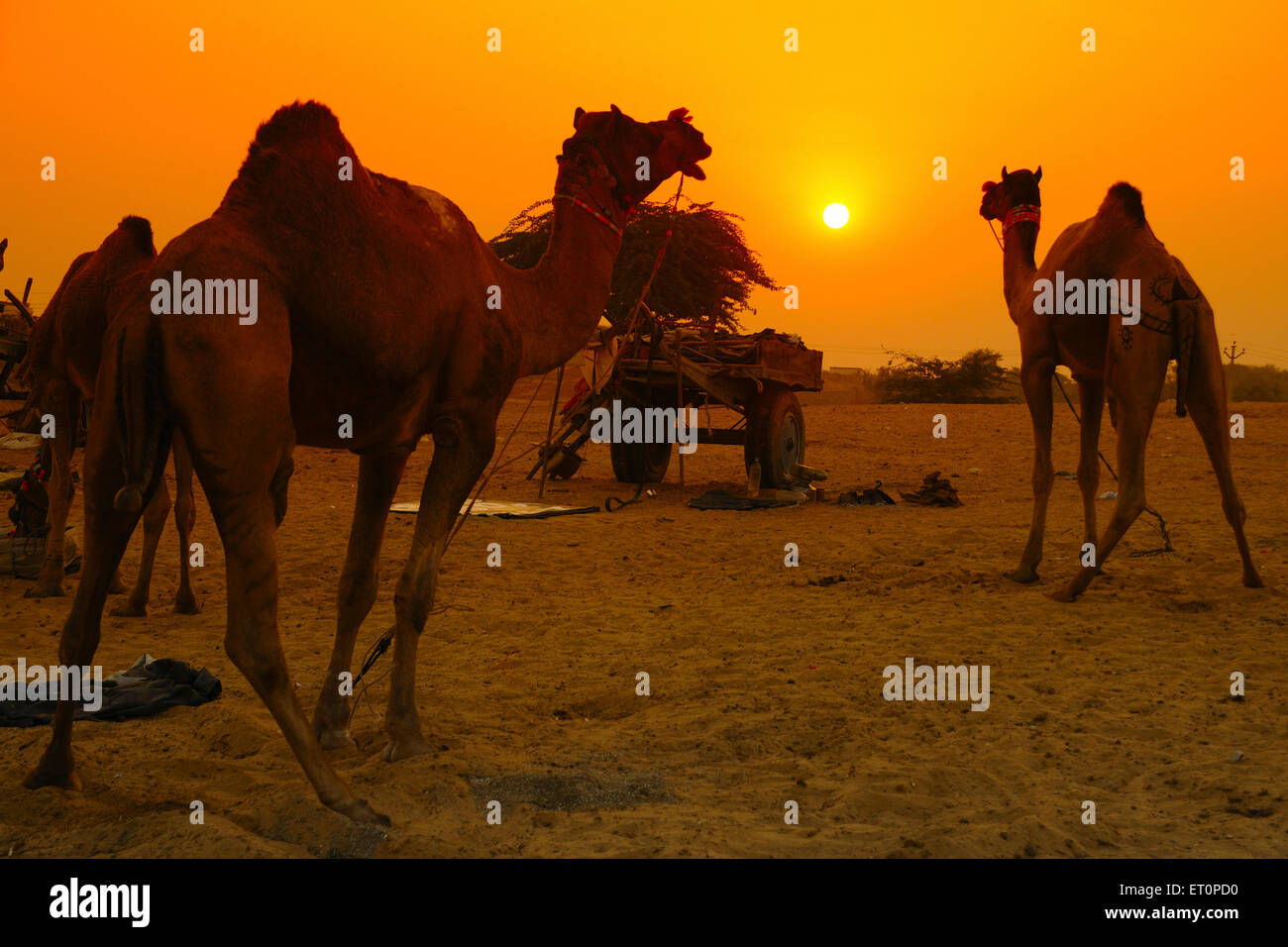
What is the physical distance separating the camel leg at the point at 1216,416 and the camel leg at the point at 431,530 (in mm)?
5320

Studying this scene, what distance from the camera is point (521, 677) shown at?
5.57m

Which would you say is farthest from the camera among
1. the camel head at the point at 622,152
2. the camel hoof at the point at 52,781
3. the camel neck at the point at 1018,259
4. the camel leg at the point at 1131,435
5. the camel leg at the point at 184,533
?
the camel neck at the point at 1018,259

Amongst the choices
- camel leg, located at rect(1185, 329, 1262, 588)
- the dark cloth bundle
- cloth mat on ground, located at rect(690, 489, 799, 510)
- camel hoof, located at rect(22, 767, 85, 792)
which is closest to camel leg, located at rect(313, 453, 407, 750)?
camel hoof, located at rect(22, 767, 85, 792)

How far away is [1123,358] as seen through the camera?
725cm

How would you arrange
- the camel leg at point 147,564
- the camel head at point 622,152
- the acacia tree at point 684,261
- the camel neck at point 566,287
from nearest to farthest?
1. the camel neck at point 566,287
2. the camel head at point 622,152
3. the camel leg at point 147,564
4. the acacia tree at point 684,261

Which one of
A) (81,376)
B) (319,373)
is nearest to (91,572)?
(319,373)

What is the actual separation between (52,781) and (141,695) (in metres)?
1.13

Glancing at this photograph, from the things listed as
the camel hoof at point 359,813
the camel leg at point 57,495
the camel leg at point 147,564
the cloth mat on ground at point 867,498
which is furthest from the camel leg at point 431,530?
the cloth mat on ground at point 867,498

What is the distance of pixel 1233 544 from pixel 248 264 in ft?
28.5

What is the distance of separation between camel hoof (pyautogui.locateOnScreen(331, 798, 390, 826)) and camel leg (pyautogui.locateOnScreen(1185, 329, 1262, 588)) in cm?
615

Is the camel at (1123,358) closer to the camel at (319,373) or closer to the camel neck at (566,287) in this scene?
the camel neck at (566,287)

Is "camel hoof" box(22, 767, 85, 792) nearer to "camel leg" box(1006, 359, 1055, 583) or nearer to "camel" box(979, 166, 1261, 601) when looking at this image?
"camel" box(979, 166, 1261, 601)

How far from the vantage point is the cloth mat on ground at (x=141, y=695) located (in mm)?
4574
